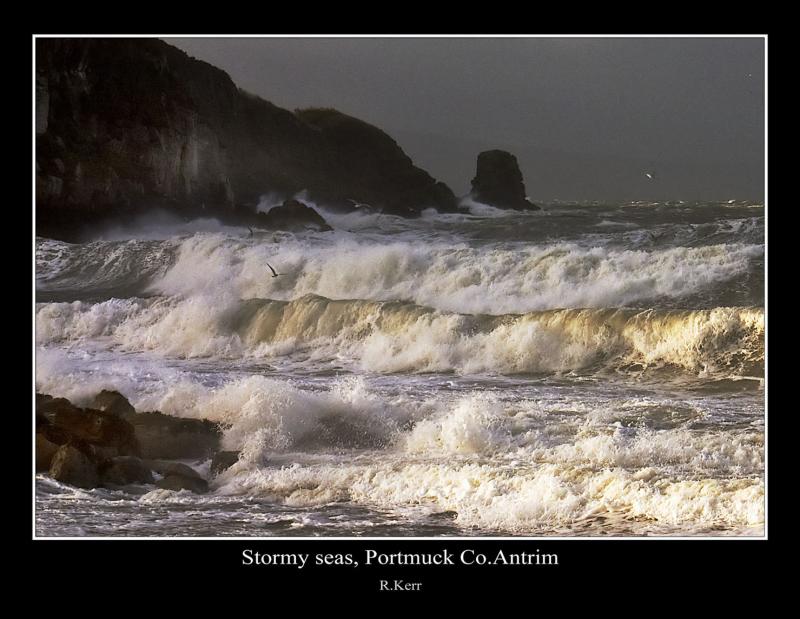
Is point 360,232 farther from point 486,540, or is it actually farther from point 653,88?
point 486,540

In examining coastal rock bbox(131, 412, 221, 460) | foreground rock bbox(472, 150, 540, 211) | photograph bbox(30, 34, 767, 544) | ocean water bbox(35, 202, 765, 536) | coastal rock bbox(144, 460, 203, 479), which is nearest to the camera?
ocean water bbox(35, 202, 765, 536)

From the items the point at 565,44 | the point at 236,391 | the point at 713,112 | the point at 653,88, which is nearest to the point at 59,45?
the point at 236,391

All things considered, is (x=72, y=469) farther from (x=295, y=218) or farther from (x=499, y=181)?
(x=499, y=181)

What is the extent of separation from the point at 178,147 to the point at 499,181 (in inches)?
110

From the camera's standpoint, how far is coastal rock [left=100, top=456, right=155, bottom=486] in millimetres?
5090

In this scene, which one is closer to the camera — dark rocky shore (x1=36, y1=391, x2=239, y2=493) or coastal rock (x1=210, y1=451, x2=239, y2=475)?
dark rocky shore (x1=36, y1=391, x2=239, y2=493)

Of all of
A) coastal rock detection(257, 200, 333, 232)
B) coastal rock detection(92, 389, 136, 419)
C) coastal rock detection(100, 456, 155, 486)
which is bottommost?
coastal rock detection(100, 456, 155, 486)

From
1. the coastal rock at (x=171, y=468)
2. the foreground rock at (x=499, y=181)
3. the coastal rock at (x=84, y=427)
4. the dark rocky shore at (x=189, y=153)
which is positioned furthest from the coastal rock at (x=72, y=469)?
the foreground rock at (x=499, y=181)

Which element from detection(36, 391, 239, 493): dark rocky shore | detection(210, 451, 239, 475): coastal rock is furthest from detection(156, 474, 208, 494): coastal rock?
detection(210, 451, 239, 475): coastal rock

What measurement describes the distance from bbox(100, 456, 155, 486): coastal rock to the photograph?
0.04 ft

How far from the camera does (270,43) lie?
17.6ft

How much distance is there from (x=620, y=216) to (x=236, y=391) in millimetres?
2789

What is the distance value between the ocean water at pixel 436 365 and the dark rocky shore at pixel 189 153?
20 centimetres
